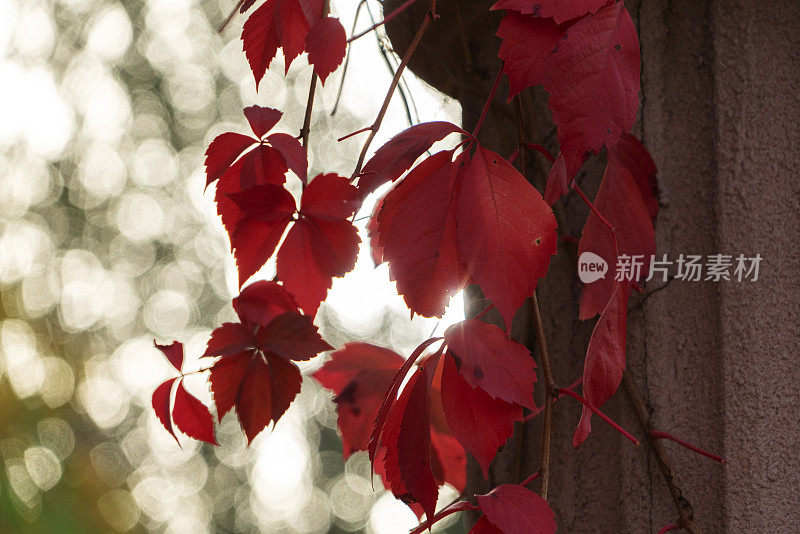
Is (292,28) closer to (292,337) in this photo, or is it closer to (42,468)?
(292,337)

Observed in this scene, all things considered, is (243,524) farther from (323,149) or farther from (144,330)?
(323,149)

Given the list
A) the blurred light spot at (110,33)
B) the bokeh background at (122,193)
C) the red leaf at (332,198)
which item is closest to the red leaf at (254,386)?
the red leaf at (332,198)

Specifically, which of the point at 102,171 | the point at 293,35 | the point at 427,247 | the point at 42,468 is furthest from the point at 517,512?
the point at 102,171

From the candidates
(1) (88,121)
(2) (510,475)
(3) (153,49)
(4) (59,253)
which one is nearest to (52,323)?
(4) (59,253)

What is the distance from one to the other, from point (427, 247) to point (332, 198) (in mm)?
106

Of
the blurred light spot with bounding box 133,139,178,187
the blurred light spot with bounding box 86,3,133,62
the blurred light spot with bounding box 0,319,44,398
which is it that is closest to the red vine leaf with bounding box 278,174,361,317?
the blurred light spot with bounding box 0,319,44,398

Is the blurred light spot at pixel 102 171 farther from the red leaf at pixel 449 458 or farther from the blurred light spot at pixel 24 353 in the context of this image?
the red leaf at pixel 449 458

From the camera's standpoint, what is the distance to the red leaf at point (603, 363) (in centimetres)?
41

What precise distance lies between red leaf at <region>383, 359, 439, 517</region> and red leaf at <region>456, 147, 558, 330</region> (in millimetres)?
64

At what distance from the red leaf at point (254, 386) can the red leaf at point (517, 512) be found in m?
0.16

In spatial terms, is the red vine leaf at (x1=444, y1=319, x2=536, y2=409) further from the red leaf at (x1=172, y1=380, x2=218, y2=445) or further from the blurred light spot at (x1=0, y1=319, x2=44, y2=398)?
the blurred light spot at (x1=0, y1=319, x2=44, y2=398)

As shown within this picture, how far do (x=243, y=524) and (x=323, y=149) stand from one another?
496 cm

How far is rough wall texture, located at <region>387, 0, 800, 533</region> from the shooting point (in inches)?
21.8

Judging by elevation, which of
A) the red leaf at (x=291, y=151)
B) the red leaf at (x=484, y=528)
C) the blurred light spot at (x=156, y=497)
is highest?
the red leaf at (x=291, y=151)
